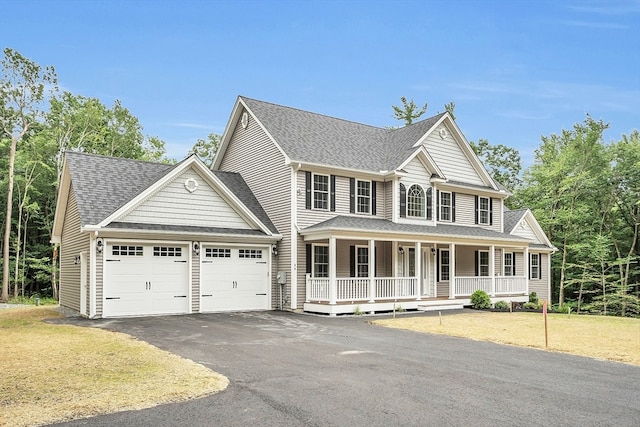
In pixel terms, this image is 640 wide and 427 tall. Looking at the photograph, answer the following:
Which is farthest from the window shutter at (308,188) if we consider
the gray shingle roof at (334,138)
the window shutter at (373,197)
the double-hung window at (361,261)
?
the window shutter at (373,197)

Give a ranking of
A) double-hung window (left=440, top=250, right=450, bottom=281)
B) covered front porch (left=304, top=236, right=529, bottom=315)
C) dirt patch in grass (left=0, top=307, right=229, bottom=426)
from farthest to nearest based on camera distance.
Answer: double-hung window (left=440, top=250, right=450, bottom=281), covered front porch (left=304, top=236, right=529, bottom=315), dirt patch in grass (left=0, top=307, right=229, bottom=426)

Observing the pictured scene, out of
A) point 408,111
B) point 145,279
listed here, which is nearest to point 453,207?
point 145,279

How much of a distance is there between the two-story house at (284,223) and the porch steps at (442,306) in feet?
0.29

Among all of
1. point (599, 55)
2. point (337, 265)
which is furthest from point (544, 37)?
point (337, 265)

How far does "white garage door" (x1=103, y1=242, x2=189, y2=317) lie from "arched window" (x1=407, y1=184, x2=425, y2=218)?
10024mm

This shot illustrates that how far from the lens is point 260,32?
3481 cm

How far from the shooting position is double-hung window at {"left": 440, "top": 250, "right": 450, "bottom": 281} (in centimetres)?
2583

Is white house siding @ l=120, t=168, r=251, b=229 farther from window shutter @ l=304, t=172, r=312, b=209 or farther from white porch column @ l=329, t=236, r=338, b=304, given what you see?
white porch column @ l=329, t=236, r=338, b=304

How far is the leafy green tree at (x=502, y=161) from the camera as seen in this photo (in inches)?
1901

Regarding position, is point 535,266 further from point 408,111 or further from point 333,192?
point 408,111

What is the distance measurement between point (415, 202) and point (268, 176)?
6675mm

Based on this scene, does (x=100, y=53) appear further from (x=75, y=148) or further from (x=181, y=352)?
(x=181, y=352)

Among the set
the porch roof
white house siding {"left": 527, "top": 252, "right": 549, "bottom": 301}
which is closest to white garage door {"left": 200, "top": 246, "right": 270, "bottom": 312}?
the porch roof

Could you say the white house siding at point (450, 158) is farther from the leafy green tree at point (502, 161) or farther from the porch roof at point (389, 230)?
the leafy green tree at point (502, 161)
